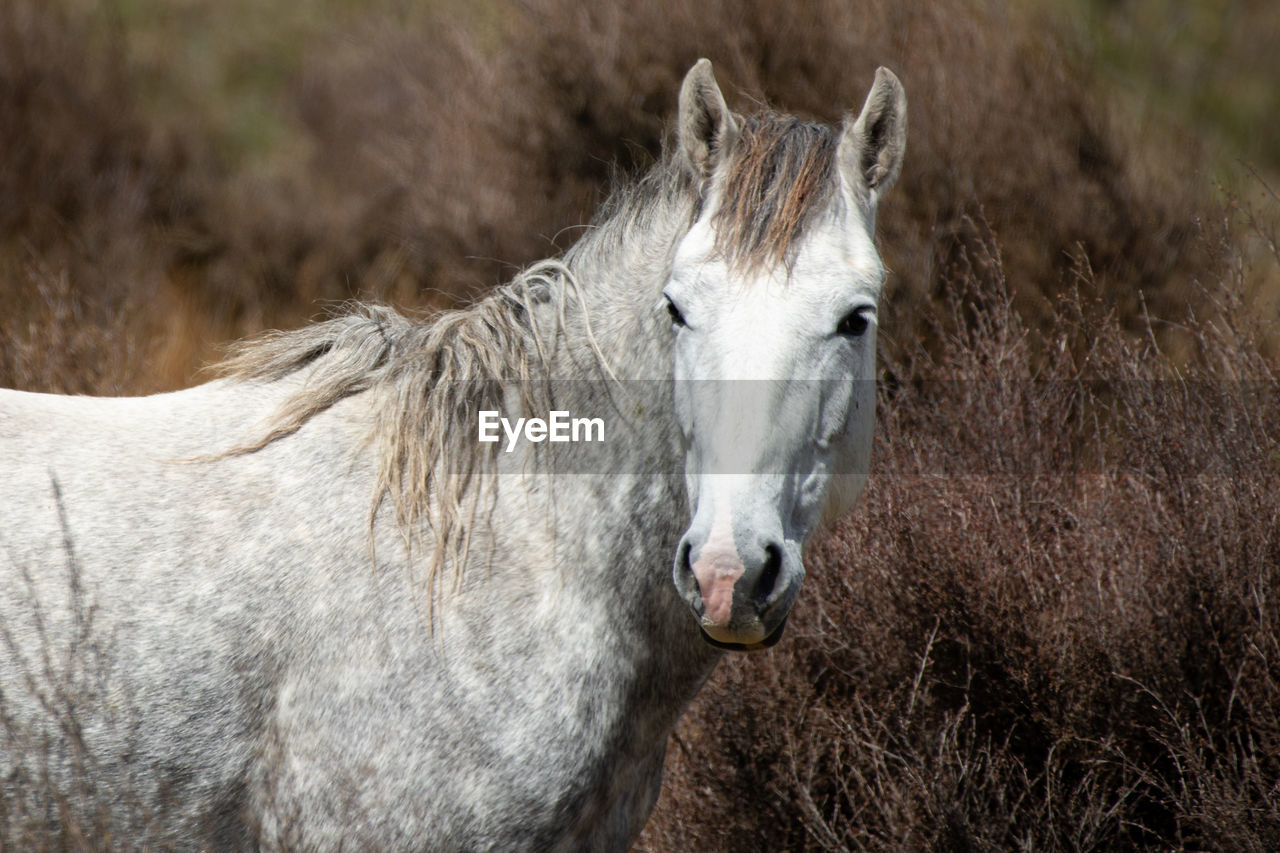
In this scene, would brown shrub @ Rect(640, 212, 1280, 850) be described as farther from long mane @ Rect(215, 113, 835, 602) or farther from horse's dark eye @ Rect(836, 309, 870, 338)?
long mane @ Rect(215, 113, 835, 602)

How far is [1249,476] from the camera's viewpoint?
2.69 meters

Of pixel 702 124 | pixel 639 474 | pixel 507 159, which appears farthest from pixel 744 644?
pixel 507 159

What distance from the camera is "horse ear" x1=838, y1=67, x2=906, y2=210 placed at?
1.93m

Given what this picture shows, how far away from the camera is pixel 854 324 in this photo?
5.93ft

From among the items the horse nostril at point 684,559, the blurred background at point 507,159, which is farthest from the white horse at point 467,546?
the blurred background at point 507,159

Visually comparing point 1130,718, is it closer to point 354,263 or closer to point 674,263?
point 674,263

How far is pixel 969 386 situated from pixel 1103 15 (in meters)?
7.76

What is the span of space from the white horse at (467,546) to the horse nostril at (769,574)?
3 centimetres

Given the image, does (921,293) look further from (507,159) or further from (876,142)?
(876,142)

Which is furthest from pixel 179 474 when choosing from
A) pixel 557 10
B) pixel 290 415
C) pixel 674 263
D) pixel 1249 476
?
pixel 557 10

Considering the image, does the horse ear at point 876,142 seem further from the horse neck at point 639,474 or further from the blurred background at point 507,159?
the blurred background at point 507,159

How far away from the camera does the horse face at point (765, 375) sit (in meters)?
1.64

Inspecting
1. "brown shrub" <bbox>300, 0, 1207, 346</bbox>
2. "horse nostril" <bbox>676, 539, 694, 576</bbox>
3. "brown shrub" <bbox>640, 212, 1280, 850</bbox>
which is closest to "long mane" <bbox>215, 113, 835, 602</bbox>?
"horse nostril" <bbox>676, 539, 694, 576</bbox>

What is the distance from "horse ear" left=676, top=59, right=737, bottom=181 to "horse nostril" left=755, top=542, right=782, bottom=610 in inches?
29.4
